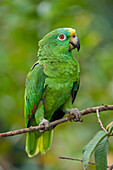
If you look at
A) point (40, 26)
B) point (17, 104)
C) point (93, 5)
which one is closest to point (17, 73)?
point (17, 104)

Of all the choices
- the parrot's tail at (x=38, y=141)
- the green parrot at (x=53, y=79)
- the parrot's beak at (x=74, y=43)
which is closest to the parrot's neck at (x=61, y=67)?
the green parrot at (x=53, y=79)

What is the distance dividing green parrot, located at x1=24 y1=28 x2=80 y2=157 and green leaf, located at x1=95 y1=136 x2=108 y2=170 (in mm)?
969

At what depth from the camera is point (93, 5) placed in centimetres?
607

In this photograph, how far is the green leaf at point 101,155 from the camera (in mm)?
1796

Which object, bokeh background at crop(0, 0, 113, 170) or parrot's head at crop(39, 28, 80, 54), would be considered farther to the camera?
bokeh background at crop(0, 0, 113, 170)

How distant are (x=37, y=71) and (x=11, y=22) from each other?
178 centimetres

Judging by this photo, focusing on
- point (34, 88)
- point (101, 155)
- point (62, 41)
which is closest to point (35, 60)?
point (62, 41)

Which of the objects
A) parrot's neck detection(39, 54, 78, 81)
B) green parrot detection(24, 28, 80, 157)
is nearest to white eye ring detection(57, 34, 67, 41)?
green parrot detection(24, 28, 80, 157)

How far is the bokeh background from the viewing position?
4.26 m

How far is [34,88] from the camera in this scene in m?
2.95

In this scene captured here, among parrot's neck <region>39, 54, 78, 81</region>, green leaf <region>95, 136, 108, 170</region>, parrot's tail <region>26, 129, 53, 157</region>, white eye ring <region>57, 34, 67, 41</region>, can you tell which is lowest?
parrot's tail <region>26, 129, 53, 157</region>

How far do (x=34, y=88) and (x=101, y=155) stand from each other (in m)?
1.28

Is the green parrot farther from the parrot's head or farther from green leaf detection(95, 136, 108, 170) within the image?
green leaf detection(95, 136, 108, 170)

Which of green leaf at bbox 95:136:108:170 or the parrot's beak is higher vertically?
the parrot's beak
